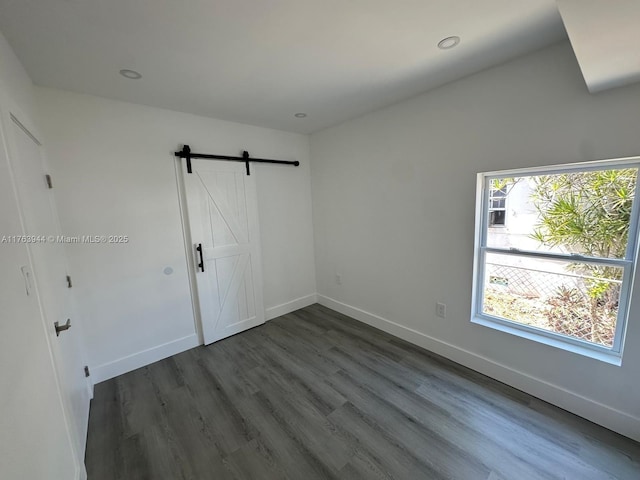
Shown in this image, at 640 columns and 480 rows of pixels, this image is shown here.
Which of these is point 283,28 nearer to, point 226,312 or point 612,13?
point 612,13

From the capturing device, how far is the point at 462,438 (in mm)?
1703

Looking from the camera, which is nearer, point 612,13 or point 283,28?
point 612,13

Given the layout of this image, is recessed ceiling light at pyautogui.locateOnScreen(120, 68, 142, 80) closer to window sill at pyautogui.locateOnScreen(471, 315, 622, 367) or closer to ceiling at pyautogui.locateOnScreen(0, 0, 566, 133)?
ceiling at pyautogui.locateOnScreen(0, 0, 566, 133)

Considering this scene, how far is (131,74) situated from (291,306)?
120 inches

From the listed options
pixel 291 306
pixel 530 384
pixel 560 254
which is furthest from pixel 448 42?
pixel 291 306

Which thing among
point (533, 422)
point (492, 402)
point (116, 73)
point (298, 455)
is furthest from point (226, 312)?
point (533, 422)

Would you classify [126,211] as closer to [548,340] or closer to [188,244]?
[188,244]

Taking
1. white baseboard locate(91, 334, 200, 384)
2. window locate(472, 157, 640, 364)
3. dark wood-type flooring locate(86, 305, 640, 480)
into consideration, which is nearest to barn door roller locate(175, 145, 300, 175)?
white baseboard locate(91, 334, 200, 384)

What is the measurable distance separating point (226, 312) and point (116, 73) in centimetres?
244

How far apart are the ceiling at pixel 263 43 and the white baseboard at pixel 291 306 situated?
2597 mm

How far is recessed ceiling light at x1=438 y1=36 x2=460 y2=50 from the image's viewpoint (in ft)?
5.36

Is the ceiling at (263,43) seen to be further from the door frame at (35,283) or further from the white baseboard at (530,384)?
the white baseboard at (530,384)

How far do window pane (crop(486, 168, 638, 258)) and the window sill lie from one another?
670 mm

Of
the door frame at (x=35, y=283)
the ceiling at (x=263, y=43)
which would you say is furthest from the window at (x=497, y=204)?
the door frame at (x=35, y=283)
